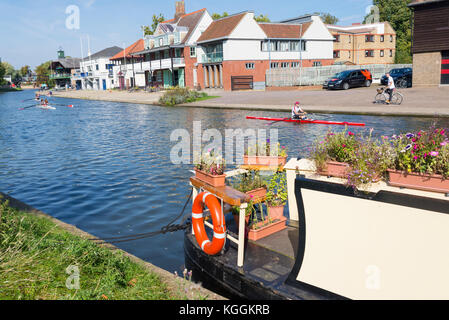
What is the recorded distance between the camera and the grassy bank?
4.96m

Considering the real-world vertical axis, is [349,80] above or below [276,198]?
above

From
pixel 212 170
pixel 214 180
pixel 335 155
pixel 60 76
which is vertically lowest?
pixel 214 180

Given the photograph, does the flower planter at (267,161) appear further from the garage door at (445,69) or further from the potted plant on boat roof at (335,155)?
the garage door at (445,69)

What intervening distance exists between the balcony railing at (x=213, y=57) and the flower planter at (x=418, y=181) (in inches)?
2036

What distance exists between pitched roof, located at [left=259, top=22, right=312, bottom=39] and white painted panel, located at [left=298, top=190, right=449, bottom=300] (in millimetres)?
54927

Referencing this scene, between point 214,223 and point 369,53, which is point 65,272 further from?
point 369,53

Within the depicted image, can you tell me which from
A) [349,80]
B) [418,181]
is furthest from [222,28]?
[418,181]

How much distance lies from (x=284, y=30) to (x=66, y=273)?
58.7 m

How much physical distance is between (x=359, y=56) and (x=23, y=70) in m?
180

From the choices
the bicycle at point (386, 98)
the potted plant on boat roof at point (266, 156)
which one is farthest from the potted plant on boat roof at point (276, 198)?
the bicycle at point (386, 98)

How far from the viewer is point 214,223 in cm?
582

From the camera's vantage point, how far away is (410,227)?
418 centimetres

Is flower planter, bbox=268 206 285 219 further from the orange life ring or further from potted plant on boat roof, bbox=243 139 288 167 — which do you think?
the orange life ring
